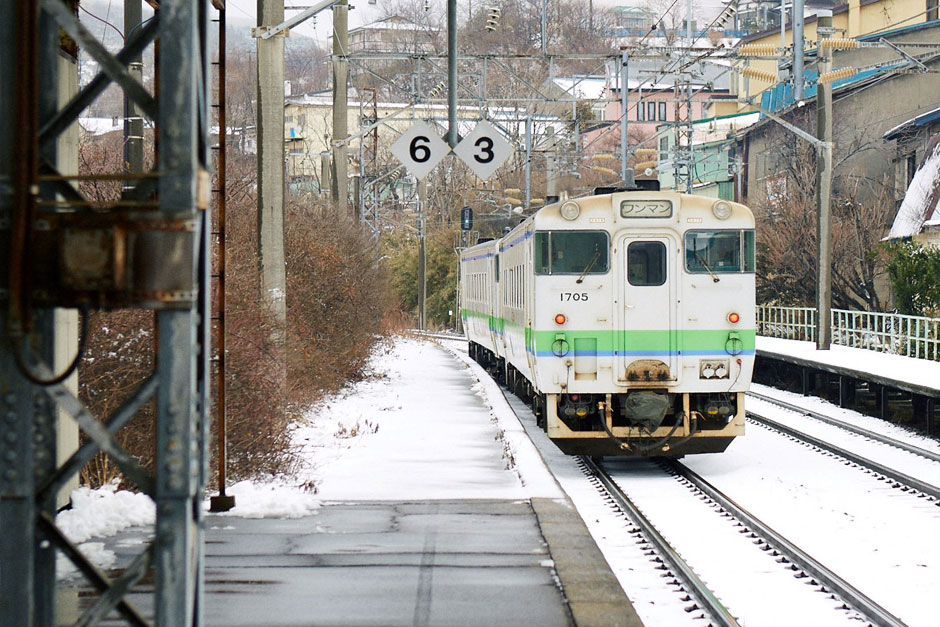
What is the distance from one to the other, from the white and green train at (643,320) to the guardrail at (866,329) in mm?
9147

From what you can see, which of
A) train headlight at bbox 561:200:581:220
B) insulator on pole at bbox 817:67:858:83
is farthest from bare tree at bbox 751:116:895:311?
train headlight at bbox 561:200:581:220

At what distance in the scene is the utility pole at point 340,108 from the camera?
26.6m

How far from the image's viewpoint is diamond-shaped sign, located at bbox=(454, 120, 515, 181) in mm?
19219

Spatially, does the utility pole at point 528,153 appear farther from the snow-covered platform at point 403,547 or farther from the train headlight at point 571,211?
the snow-covered platform at point 403,547

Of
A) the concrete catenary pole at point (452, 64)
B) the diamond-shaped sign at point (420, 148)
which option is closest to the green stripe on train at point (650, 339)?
the concrete catenary pole at point (452, 64)

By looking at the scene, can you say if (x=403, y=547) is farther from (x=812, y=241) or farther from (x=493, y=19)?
(x=812, y=241)

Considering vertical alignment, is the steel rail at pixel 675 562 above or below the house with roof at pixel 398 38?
below

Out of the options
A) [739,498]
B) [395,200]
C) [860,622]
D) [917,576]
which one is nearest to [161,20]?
[860,622]

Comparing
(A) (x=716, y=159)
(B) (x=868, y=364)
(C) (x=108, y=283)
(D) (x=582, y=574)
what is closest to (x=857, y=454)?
(B) (x=868, y=364)

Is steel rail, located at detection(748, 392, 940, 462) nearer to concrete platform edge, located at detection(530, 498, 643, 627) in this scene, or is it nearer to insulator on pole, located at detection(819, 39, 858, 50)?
insulator on pole, located at detection(819, 39, 858, 50)

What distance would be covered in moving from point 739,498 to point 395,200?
64750 mm

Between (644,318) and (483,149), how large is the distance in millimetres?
5779

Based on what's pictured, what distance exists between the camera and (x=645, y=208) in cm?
1459

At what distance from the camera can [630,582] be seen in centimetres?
916
